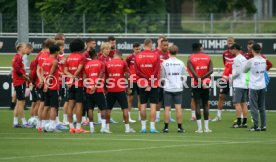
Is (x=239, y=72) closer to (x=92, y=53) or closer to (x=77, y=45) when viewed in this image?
(x=92, y=53)

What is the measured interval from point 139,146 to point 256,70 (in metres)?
4.88

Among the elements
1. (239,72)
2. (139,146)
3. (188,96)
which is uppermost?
(239,72)

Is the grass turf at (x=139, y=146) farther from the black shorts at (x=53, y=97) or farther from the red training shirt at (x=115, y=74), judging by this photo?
the red training shirt at (x=115, y=74)

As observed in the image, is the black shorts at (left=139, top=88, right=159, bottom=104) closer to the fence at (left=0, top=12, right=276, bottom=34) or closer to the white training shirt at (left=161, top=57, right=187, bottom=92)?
the white training shirt at (left=161, top=57, right=187, bottom=92)

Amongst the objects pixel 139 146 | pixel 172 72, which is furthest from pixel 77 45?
pixel 139 146

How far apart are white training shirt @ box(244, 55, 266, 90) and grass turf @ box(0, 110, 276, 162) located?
118 cm

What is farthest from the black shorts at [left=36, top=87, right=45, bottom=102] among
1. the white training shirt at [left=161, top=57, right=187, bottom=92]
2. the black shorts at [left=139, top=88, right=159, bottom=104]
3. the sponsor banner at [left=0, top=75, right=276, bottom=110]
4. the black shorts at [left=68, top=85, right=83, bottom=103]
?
the sponsor banner at [left=0, top=75, right=276, bottom=110]

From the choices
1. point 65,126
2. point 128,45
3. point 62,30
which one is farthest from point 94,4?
point 65,126

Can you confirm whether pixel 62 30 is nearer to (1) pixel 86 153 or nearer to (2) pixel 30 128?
(2) pixel 30 128

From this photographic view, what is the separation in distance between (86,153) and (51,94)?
495cm

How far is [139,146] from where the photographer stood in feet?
63.1

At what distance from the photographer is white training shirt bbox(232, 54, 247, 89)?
24250 millimetres

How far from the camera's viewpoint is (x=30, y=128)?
24219mm

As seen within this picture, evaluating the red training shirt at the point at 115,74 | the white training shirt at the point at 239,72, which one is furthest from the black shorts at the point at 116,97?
the white training shirt at the point at 239,72
